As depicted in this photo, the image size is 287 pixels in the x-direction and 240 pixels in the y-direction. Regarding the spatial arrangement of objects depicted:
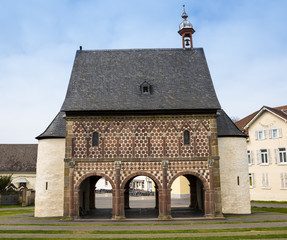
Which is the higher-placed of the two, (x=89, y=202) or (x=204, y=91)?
(x=204, y=91)

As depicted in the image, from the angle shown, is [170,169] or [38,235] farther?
[170,169]

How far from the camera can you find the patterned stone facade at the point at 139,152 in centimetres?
2248

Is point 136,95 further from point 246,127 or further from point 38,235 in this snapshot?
point 246,127

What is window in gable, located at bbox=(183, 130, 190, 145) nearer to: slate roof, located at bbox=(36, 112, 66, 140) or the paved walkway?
the paved walkway

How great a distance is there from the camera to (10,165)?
52750 mm

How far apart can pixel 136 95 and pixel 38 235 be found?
12.6 m

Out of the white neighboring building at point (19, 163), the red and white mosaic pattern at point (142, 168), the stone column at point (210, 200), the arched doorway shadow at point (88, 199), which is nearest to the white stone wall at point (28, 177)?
the white neighboring building at point (19, 163)

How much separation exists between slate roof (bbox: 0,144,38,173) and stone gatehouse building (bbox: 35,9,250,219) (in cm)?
3020

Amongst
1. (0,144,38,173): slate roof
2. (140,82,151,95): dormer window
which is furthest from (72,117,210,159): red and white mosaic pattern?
(0,144,38,173): slate roof

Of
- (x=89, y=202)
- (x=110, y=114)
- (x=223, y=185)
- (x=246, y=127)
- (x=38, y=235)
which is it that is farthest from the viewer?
(x=246, y=127)

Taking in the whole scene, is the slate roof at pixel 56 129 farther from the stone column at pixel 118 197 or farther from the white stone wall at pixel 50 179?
the stone column at pixel 118 197

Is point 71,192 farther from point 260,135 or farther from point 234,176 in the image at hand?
point 260,135

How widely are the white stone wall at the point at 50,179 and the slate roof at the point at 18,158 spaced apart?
29.7 metres

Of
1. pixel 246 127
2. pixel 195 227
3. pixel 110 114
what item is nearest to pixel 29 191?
pixel 110 114
